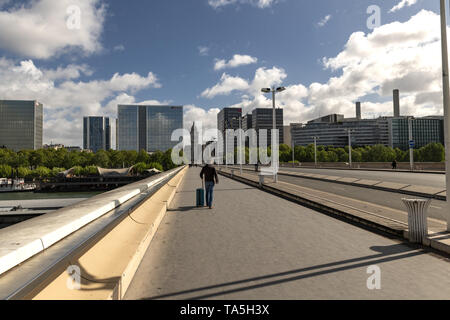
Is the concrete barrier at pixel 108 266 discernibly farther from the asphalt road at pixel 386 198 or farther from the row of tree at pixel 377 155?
the row of tree at pixel 377 155

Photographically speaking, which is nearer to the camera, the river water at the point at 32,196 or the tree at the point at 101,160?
the river water at the point at 32,196

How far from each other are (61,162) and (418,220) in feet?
503

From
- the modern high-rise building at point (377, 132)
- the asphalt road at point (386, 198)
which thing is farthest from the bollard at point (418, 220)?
the modern high-rise building at point (377, 132)

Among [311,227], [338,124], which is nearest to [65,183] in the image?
[311,227]

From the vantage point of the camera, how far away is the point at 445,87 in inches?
250

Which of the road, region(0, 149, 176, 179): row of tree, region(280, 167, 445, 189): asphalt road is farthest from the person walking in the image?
region(0, 149, 176, 179): row of tree

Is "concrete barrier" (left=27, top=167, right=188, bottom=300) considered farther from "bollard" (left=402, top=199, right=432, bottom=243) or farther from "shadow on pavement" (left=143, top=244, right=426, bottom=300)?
"bollard" (left=402, top=199, right=432, bottom=243)

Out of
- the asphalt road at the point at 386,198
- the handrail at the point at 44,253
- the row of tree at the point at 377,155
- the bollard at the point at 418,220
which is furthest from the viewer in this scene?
the row of tree at the point at 377,155

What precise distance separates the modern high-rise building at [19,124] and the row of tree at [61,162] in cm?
5235

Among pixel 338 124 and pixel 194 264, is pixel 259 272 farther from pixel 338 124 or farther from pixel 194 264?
pixel 338 124

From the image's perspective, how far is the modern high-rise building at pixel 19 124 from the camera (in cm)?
17988

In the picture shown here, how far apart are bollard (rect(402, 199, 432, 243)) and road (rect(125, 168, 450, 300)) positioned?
1.36 ft
